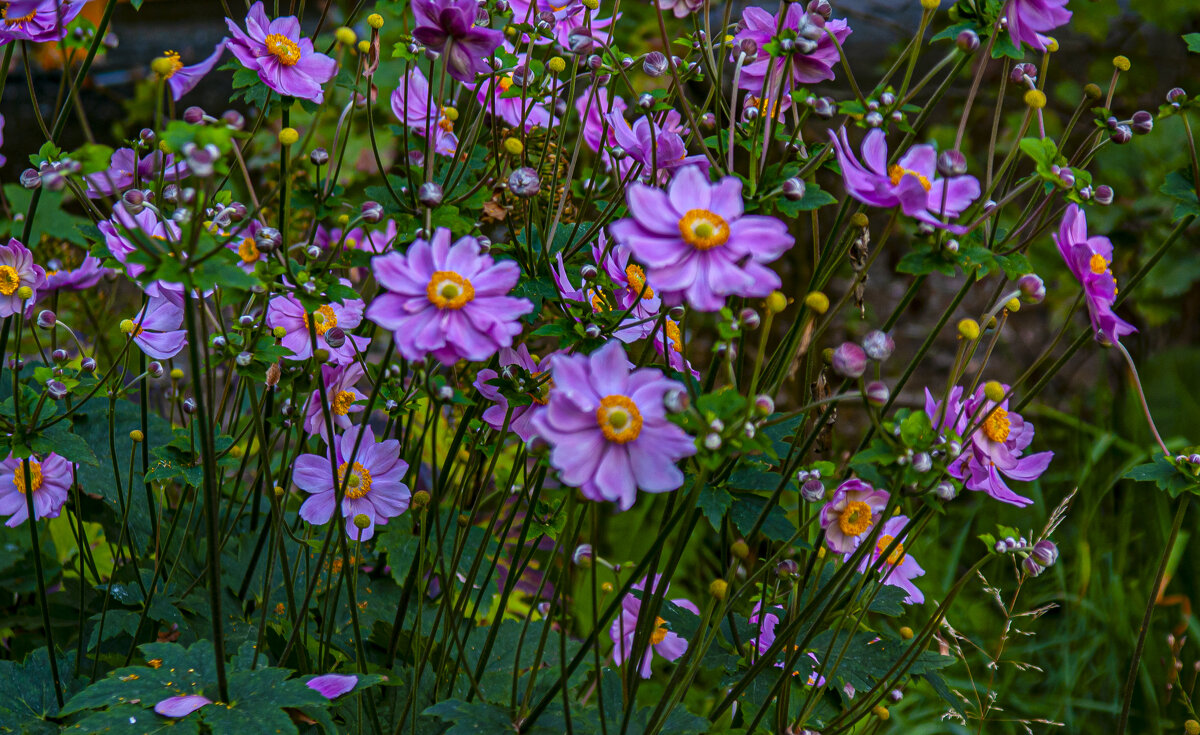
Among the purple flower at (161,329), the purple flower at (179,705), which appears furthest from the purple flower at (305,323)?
the purple flower at (179,705)

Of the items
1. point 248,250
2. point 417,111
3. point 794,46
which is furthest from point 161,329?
point 794,46

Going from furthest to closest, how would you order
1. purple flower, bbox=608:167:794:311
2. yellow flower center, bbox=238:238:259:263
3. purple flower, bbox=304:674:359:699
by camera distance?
yellow flower center, bbox=238:238:259:263, purple flower, bbox=304:674:359:699, purple flower, bbox=608:167:794:311

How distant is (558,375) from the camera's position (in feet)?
2.19

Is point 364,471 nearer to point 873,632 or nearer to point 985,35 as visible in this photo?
point 873,632

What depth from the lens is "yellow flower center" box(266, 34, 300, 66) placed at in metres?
0.94

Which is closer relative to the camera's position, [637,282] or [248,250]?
[637,282]

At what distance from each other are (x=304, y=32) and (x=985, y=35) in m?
2.52

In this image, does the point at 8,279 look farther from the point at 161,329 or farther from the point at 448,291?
the point at 448,291

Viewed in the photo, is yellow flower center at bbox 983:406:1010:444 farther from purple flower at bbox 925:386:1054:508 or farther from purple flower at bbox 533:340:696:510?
purple flower at bbox 533:340:696:510

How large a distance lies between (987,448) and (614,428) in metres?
0.41

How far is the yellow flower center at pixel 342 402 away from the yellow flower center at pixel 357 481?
0.06 meters

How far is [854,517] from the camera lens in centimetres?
99

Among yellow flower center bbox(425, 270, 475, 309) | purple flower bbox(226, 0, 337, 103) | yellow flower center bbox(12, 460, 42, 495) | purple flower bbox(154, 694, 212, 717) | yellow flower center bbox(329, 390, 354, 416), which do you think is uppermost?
purple flower bbox(226, 0, 337, 103)

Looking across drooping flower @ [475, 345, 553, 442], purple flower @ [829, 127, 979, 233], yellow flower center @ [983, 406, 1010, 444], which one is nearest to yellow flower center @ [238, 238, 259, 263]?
drooping flower @ [475, 345, 553, 442]
